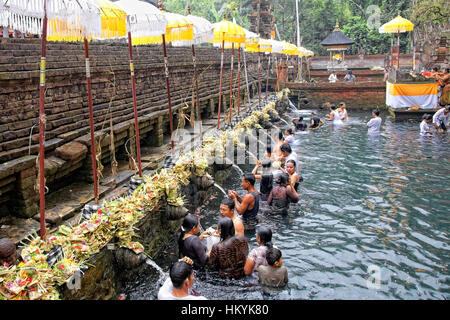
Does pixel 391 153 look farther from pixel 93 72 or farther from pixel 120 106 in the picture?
pixel 93 72

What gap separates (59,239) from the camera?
4680 millimetres

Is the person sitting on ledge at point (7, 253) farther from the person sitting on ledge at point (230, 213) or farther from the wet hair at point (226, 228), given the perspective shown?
the person sitting on ledge at point (230, 213)

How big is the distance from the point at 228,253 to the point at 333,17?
146ft

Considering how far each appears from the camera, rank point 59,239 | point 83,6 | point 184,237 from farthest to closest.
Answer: point 184,237, point 83,6, point 59,239

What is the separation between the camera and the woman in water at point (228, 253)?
6.02m

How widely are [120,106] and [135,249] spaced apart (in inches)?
231

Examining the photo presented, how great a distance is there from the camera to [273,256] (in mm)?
5797

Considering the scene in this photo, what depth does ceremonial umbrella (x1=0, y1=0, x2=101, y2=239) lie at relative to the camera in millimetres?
4691

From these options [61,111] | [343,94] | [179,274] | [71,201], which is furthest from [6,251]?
[343,94]

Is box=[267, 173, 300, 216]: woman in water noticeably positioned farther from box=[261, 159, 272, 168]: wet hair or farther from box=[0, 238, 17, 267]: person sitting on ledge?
box=[0, 238, 17, 267]: person sitting on ledge

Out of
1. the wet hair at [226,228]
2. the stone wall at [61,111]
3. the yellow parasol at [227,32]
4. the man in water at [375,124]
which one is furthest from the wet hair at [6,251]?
the man in water at [375,124]

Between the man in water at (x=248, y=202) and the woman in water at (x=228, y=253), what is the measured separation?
1.98m
